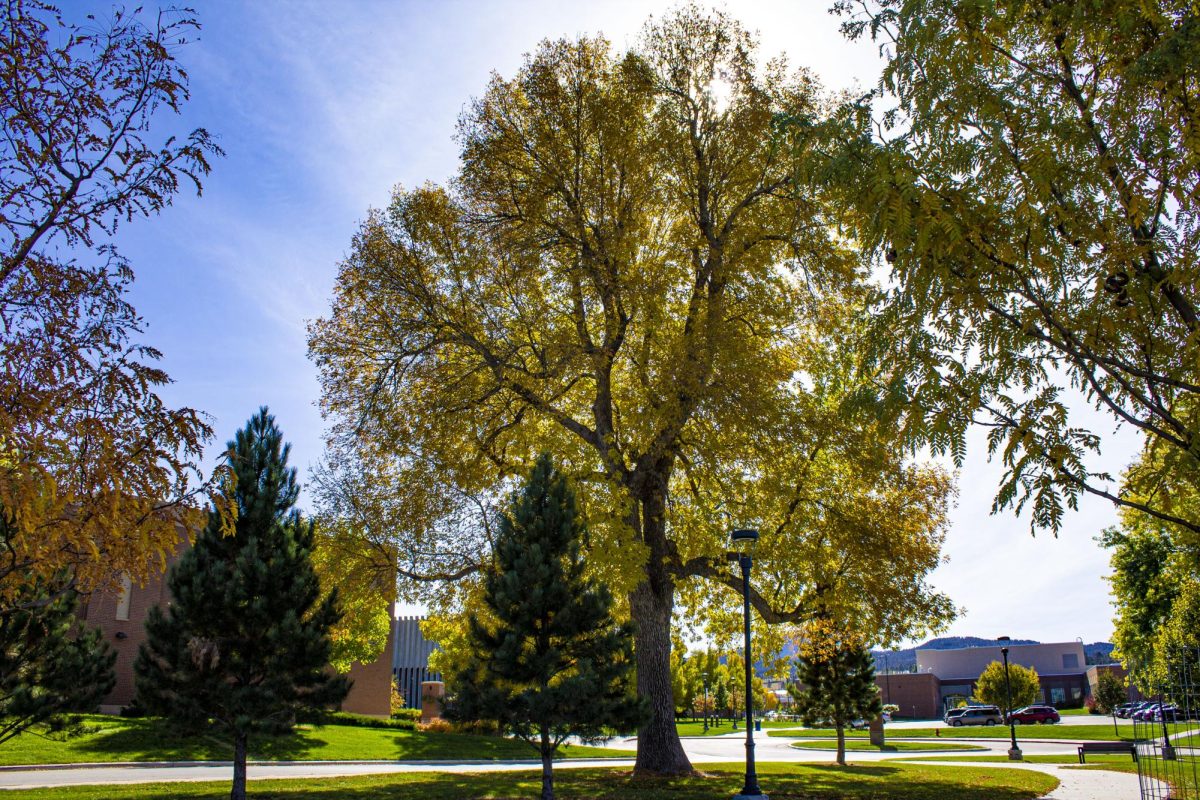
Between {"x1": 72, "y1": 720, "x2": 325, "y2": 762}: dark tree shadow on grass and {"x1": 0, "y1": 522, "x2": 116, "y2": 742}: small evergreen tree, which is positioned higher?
{"x1": 0, "y1": 522, "x2": 116, "y2": 742}: small evergreen tree

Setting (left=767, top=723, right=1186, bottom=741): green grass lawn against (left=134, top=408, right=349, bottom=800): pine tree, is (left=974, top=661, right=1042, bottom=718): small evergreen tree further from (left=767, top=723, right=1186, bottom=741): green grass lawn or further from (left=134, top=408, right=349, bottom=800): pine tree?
(left=134, top=408, right=349, bottom=800): pine tree

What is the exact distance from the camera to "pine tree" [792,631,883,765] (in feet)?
99.7

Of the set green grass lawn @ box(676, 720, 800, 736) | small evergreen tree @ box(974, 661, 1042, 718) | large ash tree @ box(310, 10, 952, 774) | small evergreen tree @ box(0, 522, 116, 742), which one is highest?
large ash tree @ box(310, 10, 952, 774)

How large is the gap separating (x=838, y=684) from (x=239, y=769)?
72.6 feet

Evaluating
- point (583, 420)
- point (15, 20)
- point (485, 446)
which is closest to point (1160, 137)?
point (15, 20)

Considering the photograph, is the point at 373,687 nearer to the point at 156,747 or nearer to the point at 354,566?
the point at 156,747

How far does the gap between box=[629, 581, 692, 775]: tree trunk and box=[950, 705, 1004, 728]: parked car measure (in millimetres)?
55328

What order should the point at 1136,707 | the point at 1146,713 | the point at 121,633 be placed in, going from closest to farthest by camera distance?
1. the point at 1146,713
2. the point at 121,633
3. the point at 1136,707

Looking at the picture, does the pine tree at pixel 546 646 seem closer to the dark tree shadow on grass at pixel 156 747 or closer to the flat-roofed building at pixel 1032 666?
the dark tree shadow on grass at pixel 156 747

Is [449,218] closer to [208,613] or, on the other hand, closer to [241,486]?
[241,486]

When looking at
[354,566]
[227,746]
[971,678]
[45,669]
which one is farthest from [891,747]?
[971,678]

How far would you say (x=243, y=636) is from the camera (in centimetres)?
1566

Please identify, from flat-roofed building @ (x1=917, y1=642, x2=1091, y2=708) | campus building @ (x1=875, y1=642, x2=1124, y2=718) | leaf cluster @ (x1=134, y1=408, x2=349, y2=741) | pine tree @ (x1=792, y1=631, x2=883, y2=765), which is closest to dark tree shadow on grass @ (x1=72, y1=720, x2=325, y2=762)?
leaf cluster @ (x1=134, y1=408, x2=349, y2=741)

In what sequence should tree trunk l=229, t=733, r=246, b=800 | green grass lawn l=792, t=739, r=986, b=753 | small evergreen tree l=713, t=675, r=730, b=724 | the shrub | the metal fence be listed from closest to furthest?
the metal fence → tree trunk l=229, t=733, r=246, b=800 → the shrub → green grass lawn l=792, t=739, r=986, b=753 → small evergreen tree l=713, t=675, r=730, b=724
